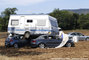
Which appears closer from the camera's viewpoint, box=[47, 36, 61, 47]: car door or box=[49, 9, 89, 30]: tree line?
box=[47, 36, 61, 47]: car door

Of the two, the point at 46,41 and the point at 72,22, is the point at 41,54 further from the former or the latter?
the point at 72,22

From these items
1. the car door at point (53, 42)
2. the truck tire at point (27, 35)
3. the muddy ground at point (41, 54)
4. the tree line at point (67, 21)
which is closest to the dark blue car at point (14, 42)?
the truck tire at point (27, 35)

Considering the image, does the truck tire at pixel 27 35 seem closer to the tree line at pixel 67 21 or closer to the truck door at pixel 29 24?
the truck door at pixel 29 24

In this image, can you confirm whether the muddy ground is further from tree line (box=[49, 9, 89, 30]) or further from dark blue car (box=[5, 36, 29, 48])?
tree line (box=[49, 9, 89, 30])

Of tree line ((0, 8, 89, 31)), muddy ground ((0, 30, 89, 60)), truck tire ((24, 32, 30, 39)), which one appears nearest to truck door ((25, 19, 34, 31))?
truck tire ((24, 32, 30, 39))

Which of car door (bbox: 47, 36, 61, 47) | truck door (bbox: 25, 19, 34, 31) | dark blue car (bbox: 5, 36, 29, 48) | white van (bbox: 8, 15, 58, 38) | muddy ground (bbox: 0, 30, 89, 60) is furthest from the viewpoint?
truck door (bbox: 25, 19, 34, 31)

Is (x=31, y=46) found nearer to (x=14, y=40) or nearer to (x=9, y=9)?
(x=14, y=40)

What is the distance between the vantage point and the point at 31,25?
2273 cm

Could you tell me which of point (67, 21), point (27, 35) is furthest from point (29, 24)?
point (67, 21)

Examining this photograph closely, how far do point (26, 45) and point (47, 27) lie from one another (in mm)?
2765

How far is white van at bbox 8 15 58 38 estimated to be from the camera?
73.7 feet

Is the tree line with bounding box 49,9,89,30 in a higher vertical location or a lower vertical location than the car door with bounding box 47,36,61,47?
higher

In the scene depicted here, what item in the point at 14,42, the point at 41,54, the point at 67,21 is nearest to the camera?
the point at 41,54

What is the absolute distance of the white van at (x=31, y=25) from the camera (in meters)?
22.5
